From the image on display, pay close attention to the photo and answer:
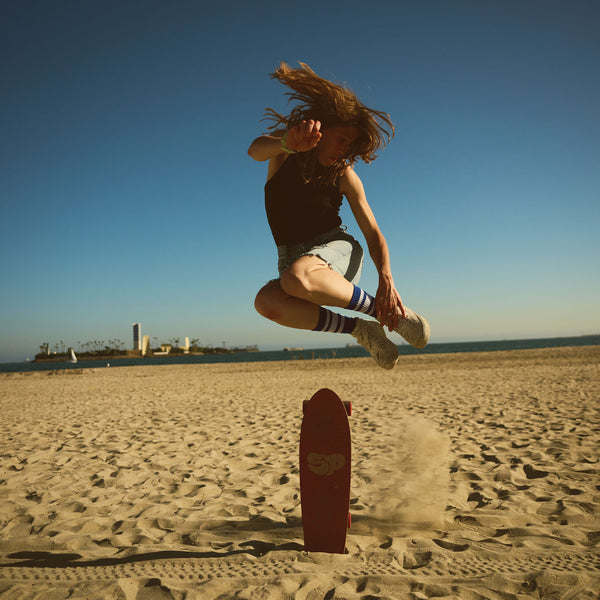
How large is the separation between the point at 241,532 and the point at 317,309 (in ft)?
5.70

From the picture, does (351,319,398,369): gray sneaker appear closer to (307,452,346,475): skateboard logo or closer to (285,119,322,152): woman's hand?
(307,452,346,475): skateboard logo

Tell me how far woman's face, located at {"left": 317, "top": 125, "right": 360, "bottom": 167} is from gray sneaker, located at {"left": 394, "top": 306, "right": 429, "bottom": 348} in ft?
3.42

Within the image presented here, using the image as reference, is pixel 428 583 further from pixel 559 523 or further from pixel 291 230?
pixel 291 230

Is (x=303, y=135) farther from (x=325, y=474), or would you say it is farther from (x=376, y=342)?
(x=325, y=474)

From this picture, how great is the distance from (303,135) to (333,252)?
2.29ft

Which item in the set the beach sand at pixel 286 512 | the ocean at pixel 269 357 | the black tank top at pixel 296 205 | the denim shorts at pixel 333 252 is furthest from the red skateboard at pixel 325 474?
the ocean at pixel 269 357

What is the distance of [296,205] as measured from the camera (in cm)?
246

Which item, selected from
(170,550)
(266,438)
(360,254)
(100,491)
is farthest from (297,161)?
(266,438)

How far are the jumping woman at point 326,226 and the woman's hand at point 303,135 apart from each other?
5.9 inches

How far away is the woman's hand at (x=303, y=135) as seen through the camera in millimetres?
1963

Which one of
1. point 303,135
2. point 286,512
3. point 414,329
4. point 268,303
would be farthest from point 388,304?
point 286,512

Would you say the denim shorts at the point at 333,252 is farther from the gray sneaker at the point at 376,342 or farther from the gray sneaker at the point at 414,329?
the gray sneaker at the point at 414,329

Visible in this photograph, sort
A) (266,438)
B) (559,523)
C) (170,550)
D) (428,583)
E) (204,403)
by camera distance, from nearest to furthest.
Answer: (428,583), (170,550), (559,523), (266,438), (204,403)

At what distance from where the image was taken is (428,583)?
6.90ft
